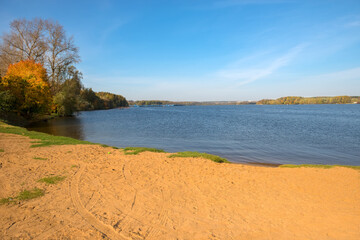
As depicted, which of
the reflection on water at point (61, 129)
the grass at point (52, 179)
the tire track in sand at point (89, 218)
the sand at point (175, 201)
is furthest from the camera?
the reflection on water at point (61, 129)

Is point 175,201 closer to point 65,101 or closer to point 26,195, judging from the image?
point 26,195

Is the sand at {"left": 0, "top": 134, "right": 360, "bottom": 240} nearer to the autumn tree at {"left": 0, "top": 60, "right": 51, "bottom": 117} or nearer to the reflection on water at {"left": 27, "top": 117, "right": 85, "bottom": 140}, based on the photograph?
the reflection on water at {"left": 27, "top": 117, "right": 85, "bottom": 140}

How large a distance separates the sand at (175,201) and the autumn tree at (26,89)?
23825 mm

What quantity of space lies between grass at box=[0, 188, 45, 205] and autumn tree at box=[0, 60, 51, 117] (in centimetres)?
2638

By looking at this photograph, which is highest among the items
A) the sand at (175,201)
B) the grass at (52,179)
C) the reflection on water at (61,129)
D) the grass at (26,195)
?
the grass at (26,195)

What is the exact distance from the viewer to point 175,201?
6668 millimetres

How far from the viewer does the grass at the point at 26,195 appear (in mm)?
5812

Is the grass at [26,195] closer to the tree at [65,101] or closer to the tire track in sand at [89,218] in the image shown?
the tire track in sand at [89,218]

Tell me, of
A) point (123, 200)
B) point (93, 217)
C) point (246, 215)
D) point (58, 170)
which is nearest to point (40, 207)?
point (93, 217)

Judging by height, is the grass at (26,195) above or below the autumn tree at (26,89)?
below

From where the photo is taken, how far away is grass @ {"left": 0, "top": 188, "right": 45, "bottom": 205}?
5.81 meters

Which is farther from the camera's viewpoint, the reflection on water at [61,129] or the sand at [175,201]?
the reflection on water at [61,129]

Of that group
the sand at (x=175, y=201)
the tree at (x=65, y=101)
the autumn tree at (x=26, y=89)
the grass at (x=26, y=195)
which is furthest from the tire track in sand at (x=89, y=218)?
the tree at (x=65, y=101)

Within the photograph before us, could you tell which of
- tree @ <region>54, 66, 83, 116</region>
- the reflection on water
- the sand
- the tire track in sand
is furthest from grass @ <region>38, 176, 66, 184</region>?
tree @ <region>54, 66, 83, 116</region>
